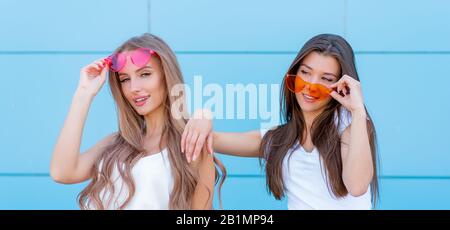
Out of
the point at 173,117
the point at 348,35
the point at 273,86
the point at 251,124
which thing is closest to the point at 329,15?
the point at 348,35

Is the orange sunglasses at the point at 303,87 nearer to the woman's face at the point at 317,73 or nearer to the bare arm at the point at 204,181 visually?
the woman's face at the point at 317,73

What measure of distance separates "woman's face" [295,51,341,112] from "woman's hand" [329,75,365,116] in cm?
2

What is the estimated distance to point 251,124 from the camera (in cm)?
208

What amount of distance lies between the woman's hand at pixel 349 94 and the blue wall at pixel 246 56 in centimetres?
9

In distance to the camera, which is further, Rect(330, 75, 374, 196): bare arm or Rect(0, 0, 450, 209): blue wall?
Rect(0, 0, 450, 209): blue wall

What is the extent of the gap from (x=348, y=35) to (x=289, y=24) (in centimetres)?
19

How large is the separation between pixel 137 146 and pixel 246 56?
17.9 inches

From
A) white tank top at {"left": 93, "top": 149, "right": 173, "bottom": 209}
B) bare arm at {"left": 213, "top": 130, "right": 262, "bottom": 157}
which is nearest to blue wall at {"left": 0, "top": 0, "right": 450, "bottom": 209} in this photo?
bare arm at {"left": 213, "top": 130, "right": 262, "bottom": 157}

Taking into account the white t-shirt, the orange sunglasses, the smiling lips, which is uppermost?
the orange sunglasses

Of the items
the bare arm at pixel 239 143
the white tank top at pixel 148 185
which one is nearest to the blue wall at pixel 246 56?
the bare arm at pixel 239 143

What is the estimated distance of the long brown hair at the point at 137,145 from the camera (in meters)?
2.00

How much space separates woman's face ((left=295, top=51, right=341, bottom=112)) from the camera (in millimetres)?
1994

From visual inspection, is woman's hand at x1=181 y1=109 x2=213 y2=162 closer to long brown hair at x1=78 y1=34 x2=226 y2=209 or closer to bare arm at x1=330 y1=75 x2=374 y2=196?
long brown hair at x1=78 y1=34 x2=226 y2=209

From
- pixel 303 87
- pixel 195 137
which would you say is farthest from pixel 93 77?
pixel 303 87
